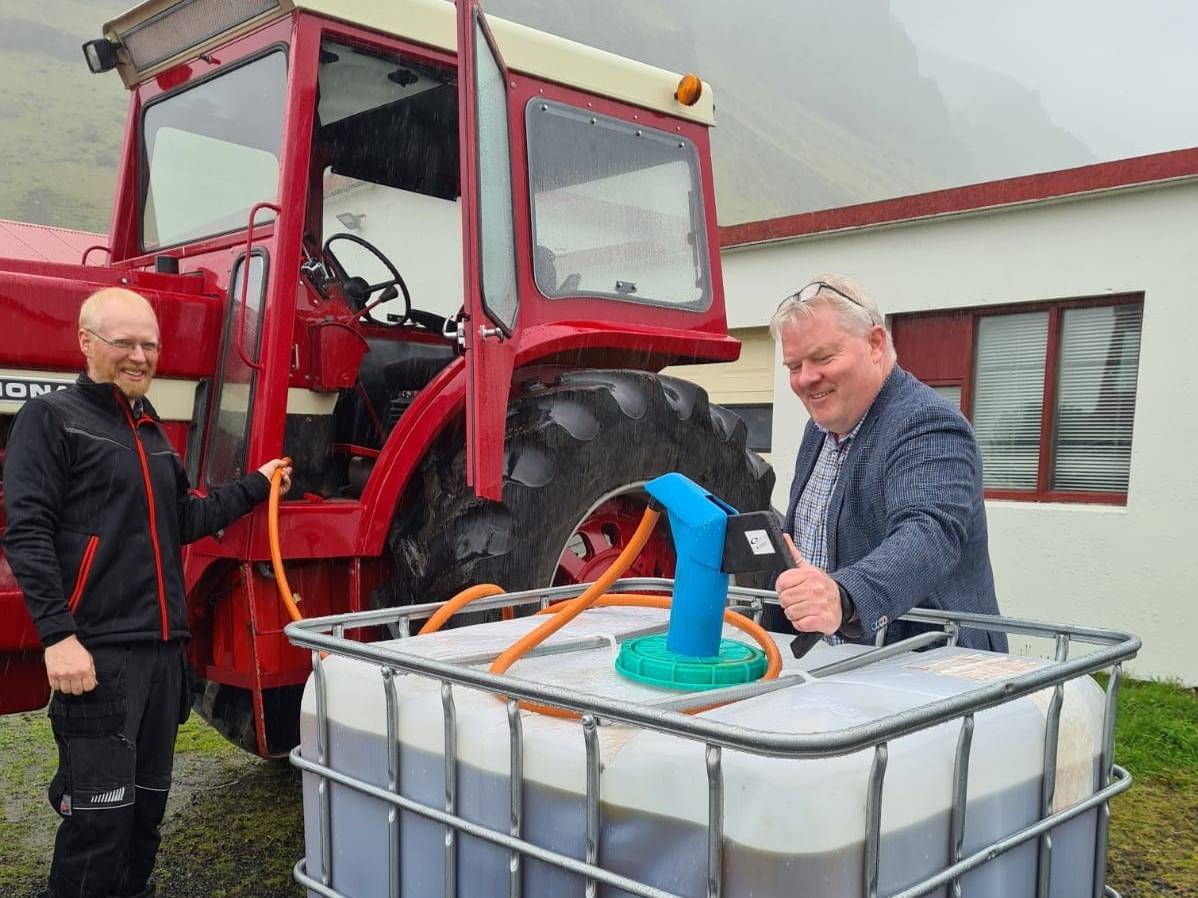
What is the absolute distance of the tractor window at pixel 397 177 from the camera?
3.43m

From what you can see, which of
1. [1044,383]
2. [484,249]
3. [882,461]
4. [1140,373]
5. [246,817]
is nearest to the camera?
[882,461]

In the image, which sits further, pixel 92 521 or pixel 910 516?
pixel 92 521

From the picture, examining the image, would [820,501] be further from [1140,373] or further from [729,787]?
[1140,373]

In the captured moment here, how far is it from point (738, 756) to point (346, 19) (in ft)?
8.23

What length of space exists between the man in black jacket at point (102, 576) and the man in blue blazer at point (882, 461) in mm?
1493

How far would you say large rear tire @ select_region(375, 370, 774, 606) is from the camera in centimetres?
280

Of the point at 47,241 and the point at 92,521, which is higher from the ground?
the point at 47,241

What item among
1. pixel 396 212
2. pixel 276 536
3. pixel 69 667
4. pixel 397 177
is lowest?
pixel 69 667

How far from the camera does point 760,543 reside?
1296 mm

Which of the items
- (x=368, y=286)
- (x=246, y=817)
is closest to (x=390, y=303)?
(x=368, y=286)

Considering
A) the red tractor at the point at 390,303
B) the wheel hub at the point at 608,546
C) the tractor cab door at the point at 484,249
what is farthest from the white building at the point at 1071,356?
the tractor cab door at the point at 484,249

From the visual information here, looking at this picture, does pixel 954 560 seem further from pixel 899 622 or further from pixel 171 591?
pixel 171 591

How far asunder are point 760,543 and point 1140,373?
5105 mm

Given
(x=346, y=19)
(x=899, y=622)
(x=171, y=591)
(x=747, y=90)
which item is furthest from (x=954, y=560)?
(x=747, y=90)
